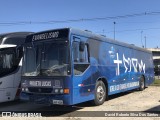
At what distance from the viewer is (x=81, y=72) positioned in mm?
11484

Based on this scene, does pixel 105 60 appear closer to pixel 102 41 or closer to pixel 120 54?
pixel 102 41

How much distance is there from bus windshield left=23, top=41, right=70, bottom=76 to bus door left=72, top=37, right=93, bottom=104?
0.37 meters

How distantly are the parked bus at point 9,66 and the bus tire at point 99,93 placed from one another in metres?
3.71

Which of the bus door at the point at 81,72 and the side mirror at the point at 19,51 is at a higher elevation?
the side mirror at the point at 19,51

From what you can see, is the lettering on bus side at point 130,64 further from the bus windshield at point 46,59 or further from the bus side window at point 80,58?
the bus windshield at point 46,59

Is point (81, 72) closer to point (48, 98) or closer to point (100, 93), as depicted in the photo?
point (48, 98)

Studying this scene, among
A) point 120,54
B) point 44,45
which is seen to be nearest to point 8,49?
point 44,45

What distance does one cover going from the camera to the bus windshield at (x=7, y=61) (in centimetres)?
1344

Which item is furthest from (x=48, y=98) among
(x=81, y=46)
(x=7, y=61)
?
(x=7, y=61)

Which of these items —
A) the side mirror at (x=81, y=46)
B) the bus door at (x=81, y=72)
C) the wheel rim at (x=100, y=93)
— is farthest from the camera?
the wheel rim at (x=100, y=93)

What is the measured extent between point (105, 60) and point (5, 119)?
5.40 meters

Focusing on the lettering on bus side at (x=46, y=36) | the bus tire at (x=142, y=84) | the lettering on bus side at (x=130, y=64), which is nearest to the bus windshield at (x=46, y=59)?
the lettering on bus side at (x=46, y=36)

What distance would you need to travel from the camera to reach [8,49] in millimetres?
13711

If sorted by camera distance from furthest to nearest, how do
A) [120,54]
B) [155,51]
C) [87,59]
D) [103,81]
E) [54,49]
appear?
[155,51]
[120,54]
[103,81]
[87,59]
[54,49]
